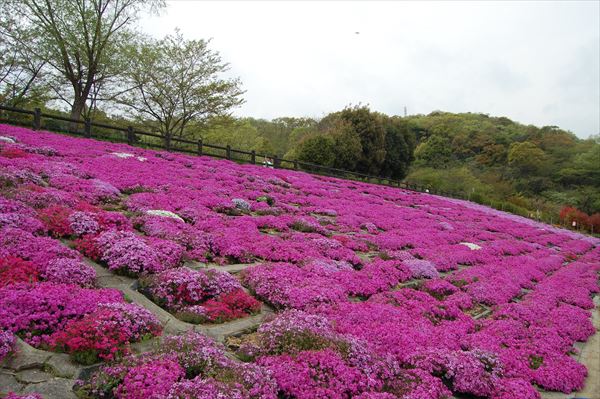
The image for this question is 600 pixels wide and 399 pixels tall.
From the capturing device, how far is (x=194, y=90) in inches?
1491

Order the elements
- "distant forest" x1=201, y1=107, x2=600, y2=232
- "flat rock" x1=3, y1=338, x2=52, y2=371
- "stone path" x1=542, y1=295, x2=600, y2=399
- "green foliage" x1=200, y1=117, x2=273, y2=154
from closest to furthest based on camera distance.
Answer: "flat rock" x1=3, y1=338, x2=52, y2=371, "stone path" x1=542, y1=295, x2=600, y2=399, "green foliage" x1=200, y1=117, x2=273, y2=154, "distant forest" x1=201, y1=107, x2=600, y2=232

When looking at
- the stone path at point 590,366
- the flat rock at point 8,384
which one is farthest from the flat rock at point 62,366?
the stone path at point 590,366

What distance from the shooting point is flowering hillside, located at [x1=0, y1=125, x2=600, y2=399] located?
13.5ft

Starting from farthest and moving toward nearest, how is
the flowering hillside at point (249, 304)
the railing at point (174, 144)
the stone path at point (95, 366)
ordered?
the railing at point (174, 144), the flowering hillside at point (249, 304), the stone path at point (95, 366)

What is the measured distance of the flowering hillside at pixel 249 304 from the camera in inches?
162

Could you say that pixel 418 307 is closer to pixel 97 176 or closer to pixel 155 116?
pixel 97 176

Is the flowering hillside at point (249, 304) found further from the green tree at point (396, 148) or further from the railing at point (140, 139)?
the green tree at point (396, 148)

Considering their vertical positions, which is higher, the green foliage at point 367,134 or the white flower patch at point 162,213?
the green foliage at point 367,134

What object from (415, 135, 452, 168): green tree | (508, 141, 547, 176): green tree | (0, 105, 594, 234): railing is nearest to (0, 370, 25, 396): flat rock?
(0, 105, 594, 234): railing

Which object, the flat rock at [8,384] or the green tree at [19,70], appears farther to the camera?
the green tree at [19,70]

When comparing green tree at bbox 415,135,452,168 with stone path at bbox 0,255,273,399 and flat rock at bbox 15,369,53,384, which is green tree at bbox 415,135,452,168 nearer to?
stone path at bbox 0,255,273,399

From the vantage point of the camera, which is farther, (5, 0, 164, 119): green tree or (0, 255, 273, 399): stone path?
(5, 0, 164, 119): green tree

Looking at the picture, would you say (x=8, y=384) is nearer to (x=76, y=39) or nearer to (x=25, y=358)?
(x=25, y=358)

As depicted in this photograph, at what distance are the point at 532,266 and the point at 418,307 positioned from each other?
8.28 meters
